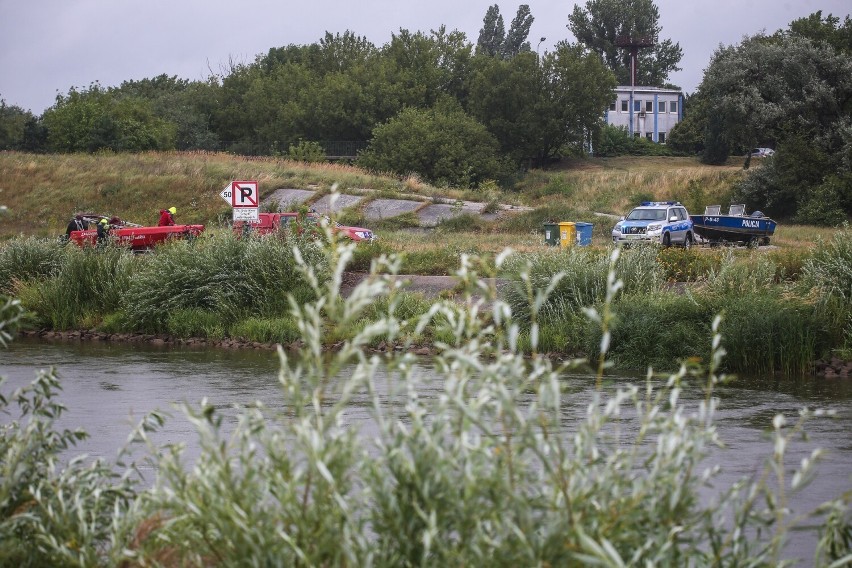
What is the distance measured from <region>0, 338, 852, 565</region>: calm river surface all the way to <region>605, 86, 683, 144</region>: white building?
93322 mm

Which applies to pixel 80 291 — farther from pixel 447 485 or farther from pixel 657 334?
pixel 447 485

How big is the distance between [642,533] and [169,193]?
194 feet

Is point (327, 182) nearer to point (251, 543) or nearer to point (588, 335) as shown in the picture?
point (588, 335)

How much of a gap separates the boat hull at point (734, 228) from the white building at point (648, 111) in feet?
233

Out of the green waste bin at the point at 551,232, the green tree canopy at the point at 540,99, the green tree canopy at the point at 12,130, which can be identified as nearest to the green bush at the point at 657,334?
the green waste bin at the point at 551,232

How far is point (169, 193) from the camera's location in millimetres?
62625

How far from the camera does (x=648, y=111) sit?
115750 millimetres

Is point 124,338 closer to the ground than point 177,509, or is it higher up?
closer to the ground

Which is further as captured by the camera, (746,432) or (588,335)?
(588,335)

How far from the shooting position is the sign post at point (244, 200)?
2973 cm

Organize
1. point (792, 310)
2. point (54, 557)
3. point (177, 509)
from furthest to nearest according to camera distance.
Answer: point (792, 310), point (54, 557), point (177, 509)

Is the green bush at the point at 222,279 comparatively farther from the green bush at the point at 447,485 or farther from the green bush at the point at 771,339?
the green bush at the point at 447,485

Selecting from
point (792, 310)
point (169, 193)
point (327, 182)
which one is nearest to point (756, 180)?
point (327, 182)

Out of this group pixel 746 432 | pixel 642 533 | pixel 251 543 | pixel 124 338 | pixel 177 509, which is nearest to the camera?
pixel 251 543
